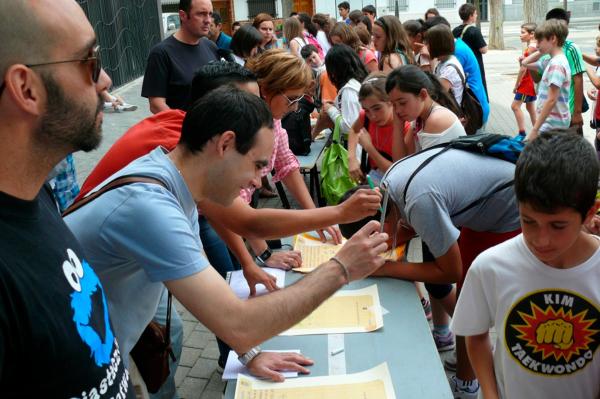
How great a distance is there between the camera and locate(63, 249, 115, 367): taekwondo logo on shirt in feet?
3.38

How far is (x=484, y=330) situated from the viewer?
5.46 ft

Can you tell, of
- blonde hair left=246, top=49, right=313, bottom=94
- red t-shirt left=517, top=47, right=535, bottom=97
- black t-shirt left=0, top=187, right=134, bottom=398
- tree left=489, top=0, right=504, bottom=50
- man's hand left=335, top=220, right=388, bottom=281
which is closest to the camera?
black t-shirt left=0, top=187, right=134, bottom=398

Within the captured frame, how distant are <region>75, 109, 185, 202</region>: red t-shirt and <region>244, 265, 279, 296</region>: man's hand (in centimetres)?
60

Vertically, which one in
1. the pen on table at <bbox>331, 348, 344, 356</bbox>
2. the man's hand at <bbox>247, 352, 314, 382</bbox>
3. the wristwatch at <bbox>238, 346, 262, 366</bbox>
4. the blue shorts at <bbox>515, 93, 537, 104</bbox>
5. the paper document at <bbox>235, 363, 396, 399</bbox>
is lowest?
the paper document at <bbox>235, 363, 396, 399</bbox>

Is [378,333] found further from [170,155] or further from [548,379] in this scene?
[170,155]

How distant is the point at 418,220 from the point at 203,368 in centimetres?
165

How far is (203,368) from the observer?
3.23 meters

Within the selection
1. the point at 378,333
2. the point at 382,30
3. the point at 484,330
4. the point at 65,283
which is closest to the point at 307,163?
the point at 382,30

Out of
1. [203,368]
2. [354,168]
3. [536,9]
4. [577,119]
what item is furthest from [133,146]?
[536,9]

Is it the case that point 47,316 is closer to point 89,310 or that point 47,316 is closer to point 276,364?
point 89,310

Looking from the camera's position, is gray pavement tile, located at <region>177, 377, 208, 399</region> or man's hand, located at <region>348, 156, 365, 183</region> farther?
man's hand, located at <region>348, 156, 365, 183</region>

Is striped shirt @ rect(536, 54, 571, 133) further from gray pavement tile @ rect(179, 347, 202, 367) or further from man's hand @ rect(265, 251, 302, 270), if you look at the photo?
gray pavement tile @ rect(179, 347, 202, 367)

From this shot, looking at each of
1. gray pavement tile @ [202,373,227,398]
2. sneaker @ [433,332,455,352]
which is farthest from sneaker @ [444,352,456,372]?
gray pavement tile @ [202,373,227,398]

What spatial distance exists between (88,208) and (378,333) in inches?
41.4
